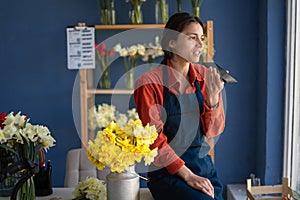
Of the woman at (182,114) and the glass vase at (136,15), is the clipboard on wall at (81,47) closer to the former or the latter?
the glass vase at (136,15)

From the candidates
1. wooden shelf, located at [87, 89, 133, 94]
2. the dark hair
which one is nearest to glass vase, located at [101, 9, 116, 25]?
wooden shelf, located at [87, 89, 133, 94]

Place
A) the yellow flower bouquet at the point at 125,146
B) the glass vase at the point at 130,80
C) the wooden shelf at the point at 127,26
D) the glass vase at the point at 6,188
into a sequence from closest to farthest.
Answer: the yellow flower bouquet at the point at 125,146, the glass vase at the point at 6,188, the wooden shelf at the point at 127,26, the glass vase at the point at 130,80

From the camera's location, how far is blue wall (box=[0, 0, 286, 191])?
3025 mm

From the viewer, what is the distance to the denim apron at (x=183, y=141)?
65.6 inches

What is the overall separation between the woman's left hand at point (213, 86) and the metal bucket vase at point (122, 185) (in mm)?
442

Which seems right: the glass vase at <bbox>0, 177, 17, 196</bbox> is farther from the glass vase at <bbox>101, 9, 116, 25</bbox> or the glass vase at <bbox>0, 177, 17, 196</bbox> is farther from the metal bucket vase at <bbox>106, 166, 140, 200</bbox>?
the glass vase at <bbox>101, 9, 116, 25</bbox>

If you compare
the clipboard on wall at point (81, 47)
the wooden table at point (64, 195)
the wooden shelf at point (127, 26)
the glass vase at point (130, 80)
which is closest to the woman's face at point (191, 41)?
the wooden table at point (64, 195)

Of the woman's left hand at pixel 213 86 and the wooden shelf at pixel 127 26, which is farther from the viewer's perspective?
the wooden shelf at pixel 127 26

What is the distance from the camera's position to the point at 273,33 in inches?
108

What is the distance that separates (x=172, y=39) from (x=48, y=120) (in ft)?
5.59

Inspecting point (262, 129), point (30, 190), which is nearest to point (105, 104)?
point (262, 129)

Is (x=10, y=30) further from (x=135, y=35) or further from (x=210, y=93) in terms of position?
(x=210, y=93)

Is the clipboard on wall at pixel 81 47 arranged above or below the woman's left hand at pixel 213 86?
above

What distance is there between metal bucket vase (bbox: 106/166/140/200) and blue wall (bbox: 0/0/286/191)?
5.18 feet
